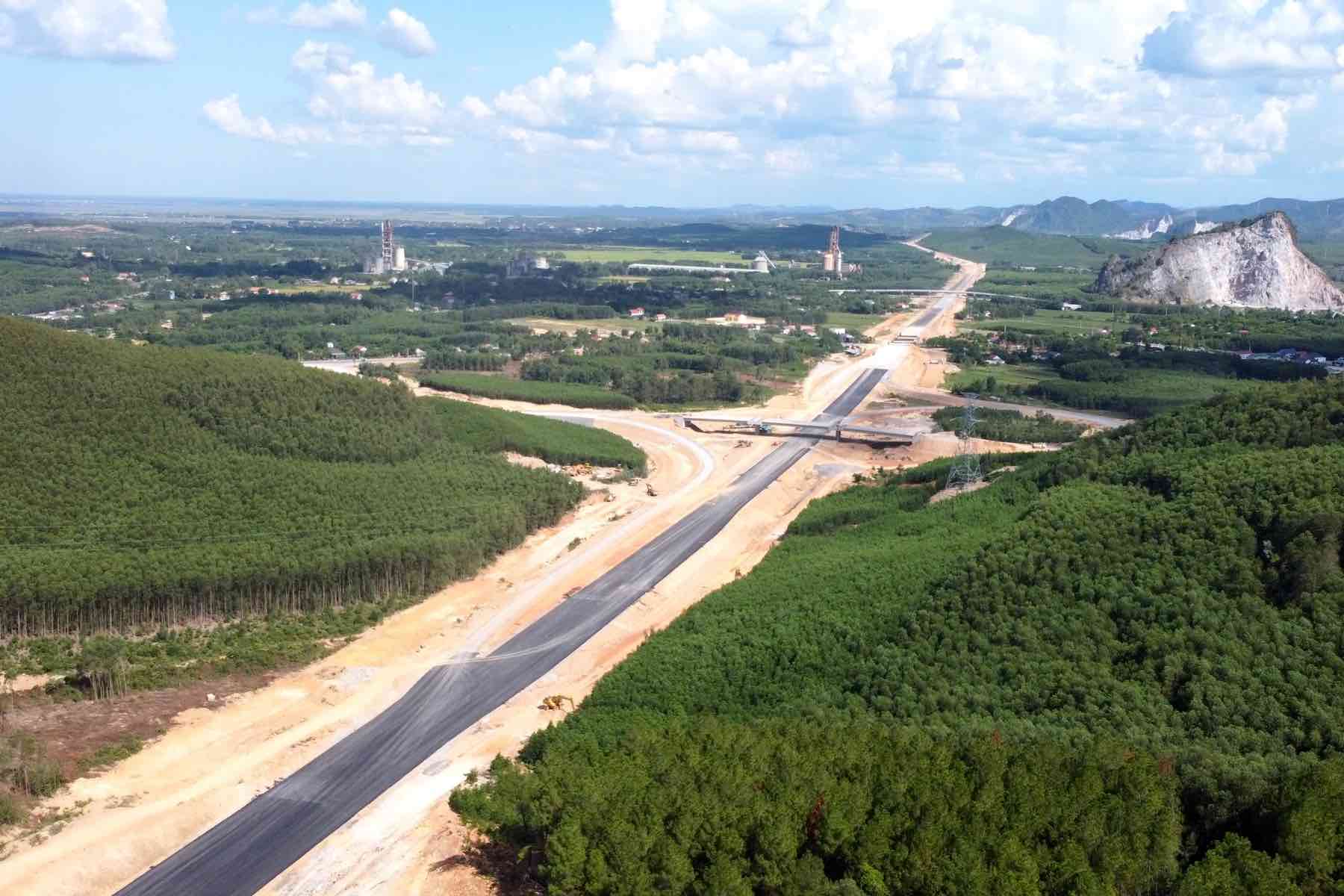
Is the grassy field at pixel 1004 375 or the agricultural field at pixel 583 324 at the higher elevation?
the agricultural field at pixel 583 324

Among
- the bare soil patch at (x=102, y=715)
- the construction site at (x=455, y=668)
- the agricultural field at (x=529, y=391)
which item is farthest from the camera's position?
the agricultural field at (x=529, y=391)

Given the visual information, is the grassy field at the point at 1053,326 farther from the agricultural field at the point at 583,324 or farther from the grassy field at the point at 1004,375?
the agricultural field at the point at 583,324

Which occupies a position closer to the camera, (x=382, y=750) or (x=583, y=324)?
(x=382, y=750)

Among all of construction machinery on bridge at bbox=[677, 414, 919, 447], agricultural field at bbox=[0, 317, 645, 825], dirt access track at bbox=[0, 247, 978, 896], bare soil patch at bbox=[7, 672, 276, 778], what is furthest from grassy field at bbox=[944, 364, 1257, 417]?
bare soil patch at bbox=[7, 672, 276, 778]

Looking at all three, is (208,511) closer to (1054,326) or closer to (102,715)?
(102,715)

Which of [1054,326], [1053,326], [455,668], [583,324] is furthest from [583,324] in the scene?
[455,668]

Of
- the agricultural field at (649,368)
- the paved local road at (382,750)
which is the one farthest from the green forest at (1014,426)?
the paved local road at (382,750)
